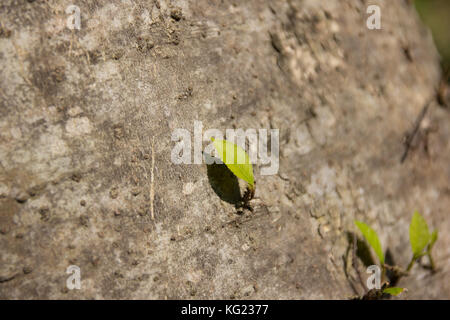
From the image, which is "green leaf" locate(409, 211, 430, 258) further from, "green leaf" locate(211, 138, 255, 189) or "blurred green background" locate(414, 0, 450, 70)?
"blurred green background" locate(414, 0, 450, 70)

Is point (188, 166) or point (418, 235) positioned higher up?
point (188, 166)

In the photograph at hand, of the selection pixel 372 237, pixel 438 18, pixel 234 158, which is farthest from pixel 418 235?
pixel 438 18

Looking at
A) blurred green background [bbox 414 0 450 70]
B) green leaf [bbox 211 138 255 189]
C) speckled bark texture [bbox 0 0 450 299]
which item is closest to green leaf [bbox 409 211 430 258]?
speckled bark texture [bbox 0 0 450 299]

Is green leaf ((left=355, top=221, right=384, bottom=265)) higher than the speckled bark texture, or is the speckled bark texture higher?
the speckled bark texture

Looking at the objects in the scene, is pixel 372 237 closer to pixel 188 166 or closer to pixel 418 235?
pixel 418 235

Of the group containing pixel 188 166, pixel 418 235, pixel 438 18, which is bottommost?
pixel 418 235

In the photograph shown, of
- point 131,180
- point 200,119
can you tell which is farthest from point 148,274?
point 200,119
